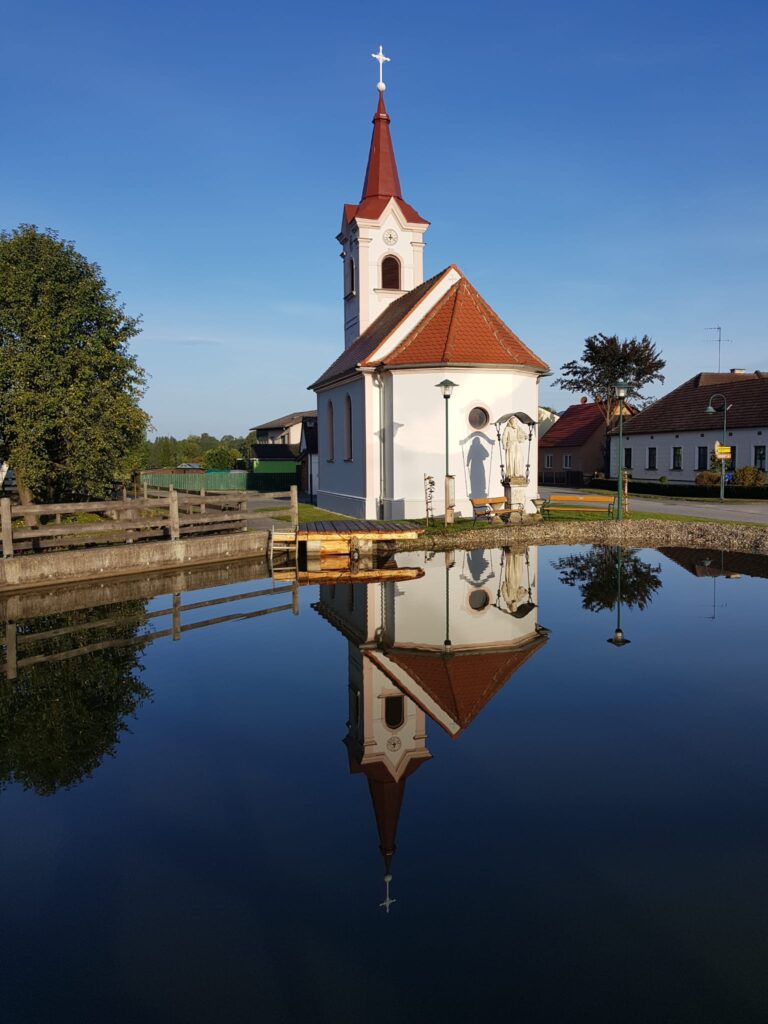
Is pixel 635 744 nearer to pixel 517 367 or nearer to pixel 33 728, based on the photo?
pixel 33 728

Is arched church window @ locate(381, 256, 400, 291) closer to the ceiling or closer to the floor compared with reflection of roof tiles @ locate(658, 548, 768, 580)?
closer to the ceiling

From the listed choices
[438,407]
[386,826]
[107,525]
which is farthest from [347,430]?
[386,826]

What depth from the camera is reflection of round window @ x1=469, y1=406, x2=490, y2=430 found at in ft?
80.2

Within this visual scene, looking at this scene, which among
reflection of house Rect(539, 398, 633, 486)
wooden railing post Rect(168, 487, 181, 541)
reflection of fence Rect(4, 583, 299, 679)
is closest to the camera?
reflection of fence Rect(4, 583, 299, 679)

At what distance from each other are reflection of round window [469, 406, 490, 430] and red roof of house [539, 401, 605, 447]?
30.9 m

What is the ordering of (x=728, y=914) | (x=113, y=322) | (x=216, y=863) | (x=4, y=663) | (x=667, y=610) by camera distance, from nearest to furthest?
(x=728, y=914) < (x=216, y=863) < (x=4, y=663) < (x=667, y=610) < (x=113, y=322)

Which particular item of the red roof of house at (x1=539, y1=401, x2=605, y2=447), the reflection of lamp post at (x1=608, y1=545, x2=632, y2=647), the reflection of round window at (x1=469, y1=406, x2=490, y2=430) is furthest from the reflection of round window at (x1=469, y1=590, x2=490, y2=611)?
the red roof of house at (x1=539, y1=401, x2=605, y2=447)

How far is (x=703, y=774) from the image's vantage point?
6215mm

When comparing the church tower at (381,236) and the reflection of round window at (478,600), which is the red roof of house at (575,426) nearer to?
the church tower at (381,236)

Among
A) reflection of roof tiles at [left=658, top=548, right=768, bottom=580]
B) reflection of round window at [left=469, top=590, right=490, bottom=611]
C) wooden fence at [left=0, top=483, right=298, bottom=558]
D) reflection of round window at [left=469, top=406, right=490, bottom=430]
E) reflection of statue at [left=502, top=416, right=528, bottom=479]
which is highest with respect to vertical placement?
reflection of round window at [left=469, top=406, right=490, bottom=430]

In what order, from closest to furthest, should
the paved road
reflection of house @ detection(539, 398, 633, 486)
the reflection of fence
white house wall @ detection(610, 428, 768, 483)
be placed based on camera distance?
the reflection of fence
the paved road
white house wall @ detection(610, 428, 768, 483)
reflection of house @ detection(539, 398, 633, 486)

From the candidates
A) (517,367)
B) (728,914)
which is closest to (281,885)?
(728,914)

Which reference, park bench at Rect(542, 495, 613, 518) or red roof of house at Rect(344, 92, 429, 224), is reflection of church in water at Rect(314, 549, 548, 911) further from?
red roof of house at Rect(344, 92, 429, 224)

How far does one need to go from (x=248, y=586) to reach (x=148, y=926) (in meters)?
11.5
